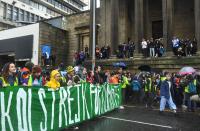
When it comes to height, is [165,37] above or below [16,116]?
above

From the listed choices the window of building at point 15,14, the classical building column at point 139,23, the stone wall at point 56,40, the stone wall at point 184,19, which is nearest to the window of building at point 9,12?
the window of building at point 15,14

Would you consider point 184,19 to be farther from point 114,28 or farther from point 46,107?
point 46,107

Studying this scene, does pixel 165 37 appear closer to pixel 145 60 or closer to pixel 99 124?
pixel 145 60

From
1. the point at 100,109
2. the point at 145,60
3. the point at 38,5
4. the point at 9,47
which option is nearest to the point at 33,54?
the point at 9,47

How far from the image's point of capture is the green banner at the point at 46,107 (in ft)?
21.1

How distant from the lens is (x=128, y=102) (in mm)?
17219

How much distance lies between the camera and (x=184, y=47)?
2203cm

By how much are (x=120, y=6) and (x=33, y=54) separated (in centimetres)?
971

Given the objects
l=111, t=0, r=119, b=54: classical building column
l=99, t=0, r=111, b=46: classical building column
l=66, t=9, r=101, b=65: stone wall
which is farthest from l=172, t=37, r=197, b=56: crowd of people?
l=66, t=9, r=101, b=65: stone wall

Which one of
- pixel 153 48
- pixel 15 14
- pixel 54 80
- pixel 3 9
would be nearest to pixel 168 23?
pixel 153 48

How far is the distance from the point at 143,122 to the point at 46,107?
13.5ft

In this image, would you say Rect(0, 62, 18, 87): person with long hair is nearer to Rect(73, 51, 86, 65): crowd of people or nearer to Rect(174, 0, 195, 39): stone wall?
Rect(73, 51, 86, 65): crowd of people

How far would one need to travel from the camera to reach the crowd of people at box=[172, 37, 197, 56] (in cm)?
2155

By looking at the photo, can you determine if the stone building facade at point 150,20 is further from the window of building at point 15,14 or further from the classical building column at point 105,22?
the window of building at point 15,14
